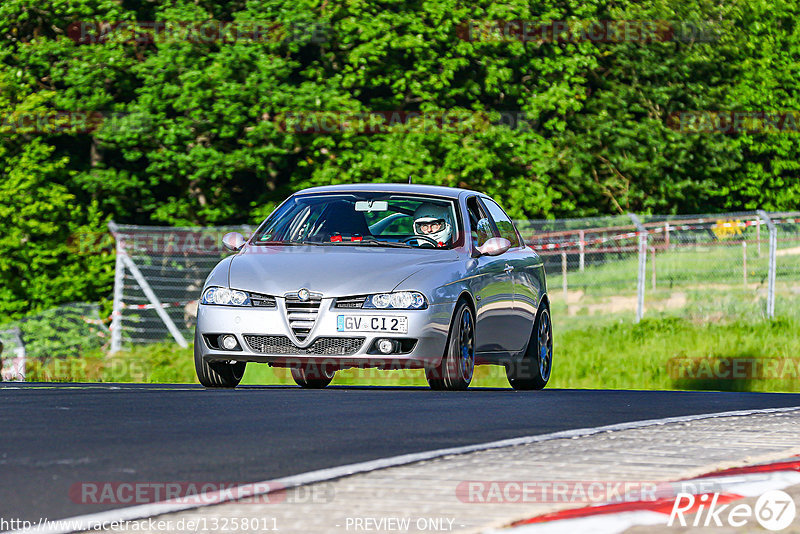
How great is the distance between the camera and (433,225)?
12844mm

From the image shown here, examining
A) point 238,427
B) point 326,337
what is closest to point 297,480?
Answer: point 238,427

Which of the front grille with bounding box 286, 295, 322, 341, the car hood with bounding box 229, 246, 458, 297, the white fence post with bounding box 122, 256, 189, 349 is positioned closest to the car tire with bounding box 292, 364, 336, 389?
the car hood with bounding box 229, 246, 458, 297

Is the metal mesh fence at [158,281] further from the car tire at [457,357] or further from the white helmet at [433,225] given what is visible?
the car tire at [457,357]

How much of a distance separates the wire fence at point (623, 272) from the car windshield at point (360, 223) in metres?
11.9

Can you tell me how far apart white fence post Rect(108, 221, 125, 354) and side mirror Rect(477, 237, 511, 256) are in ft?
46.6

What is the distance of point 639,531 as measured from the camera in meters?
5.05

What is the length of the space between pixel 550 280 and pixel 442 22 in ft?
31.0

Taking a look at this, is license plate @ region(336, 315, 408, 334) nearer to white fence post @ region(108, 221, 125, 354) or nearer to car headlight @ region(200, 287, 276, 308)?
car headlight @ region(200, 287, 276, 308)

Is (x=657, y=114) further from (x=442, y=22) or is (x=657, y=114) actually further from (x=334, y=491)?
(x=334, y=491)

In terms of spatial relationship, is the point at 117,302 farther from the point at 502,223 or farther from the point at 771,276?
the point at 502,223

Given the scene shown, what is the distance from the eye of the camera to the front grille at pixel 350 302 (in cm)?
1156

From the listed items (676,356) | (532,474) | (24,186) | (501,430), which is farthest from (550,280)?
(532,474)

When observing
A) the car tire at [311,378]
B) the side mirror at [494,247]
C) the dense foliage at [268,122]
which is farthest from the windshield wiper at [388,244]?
the dense foliage at [268,122]

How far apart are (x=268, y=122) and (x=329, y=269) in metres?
21.0
